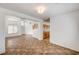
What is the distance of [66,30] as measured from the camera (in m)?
4.94

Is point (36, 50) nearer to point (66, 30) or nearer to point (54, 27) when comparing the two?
point (66, 30)

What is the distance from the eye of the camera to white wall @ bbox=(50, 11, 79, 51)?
14.2 feet

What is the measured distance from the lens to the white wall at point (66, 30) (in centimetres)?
434

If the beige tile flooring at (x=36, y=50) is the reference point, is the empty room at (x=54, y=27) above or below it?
above

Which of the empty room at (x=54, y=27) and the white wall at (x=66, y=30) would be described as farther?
the white wall at (x=66, y=30)

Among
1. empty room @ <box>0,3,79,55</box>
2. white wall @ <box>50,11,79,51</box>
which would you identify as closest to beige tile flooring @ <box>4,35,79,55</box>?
empty room @ <box>0,3,79,55</box>

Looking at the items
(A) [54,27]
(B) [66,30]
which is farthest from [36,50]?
(A) [54,27]

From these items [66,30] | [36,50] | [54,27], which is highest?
[54,27]

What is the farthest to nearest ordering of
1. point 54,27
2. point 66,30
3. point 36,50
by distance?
point 54,27 → point 66,30 → point 36,50

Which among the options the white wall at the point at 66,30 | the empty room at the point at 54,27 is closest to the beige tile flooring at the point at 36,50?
the empty room at the point at 54,27

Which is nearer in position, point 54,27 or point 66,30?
point 66,30

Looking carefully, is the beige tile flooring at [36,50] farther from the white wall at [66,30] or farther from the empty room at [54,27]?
the white wall at [66,30]

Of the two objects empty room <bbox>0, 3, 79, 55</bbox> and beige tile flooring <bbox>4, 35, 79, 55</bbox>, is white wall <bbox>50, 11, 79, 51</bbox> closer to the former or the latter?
empty room <bbox>0, 3, 79, 55</bbox>

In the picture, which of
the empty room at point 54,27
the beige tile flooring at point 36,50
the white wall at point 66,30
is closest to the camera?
the empty room at point 54,27
